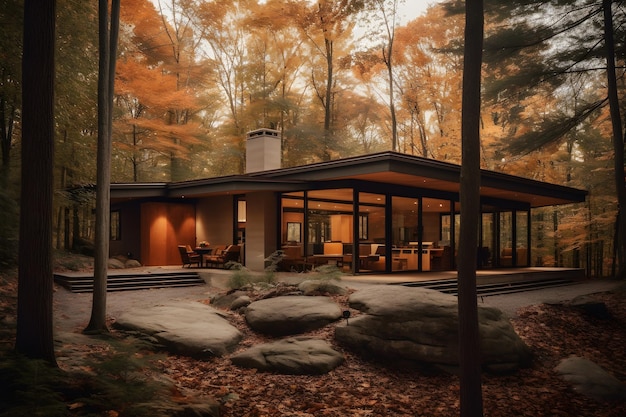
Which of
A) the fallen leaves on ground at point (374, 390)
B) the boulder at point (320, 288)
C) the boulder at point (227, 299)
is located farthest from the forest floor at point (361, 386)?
the boulder at point (320, 288)

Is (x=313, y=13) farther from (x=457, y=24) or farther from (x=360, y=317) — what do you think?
(x=360, y=317)

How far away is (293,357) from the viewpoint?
6.17m

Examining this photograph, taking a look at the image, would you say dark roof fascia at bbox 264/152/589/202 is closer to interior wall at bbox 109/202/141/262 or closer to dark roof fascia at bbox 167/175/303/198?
dark roof fascia at bbox 167/175/303/198

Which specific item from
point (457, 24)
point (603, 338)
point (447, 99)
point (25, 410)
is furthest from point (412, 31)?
point (25, 410)

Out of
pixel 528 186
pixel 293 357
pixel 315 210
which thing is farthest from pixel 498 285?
pixel 293 357

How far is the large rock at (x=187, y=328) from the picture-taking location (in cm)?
641

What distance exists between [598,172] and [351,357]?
42.5 ft

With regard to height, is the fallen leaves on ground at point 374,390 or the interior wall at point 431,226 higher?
the interior wall at point 431,226

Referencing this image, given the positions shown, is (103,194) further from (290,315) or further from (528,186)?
(528,186)

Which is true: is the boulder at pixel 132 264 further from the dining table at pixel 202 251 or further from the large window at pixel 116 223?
the dining table at pixel 202 251

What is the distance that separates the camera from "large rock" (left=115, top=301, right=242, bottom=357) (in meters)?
6.41

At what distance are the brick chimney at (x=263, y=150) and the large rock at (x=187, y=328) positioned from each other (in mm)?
8960

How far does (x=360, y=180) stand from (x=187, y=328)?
24.3 feet

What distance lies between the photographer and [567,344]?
25.6 ft
